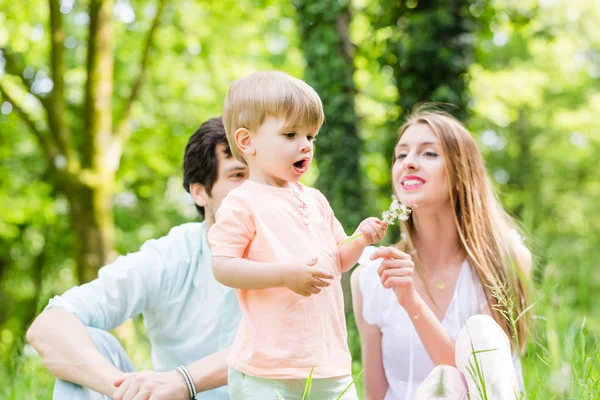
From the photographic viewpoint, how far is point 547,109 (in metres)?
13.5

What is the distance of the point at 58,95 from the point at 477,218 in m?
7.24

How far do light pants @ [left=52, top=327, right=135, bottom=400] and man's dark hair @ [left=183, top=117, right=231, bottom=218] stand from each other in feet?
2.08

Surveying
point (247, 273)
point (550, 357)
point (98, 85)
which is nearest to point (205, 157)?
point (247, 273)

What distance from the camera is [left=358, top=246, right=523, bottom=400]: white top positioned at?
253cm

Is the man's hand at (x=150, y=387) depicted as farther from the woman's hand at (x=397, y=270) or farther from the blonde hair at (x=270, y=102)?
the blonde hair at (x=270, y=102)

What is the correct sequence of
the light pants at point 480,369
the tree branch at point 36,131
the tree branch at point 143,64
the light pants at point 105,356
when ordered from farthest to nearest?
the tree branch at point 143,64
the tree branch at point 36,131
the light pants at point 105,356
the light pants at point 480,369

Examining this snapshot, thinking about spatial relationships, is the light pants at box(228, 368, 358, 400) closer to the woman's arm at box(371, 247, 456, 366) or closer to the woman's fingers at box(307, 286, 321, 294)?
the woman's fingers at box(307, 286, 321, 294)

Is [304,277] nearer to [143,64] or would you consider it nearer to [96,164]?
[96,164]

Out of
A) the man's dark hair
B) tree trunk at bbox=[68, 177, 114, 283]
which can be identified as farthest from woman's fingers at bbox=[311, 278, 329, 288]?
tree trunk at bbox=[68, 177, 114, 283]

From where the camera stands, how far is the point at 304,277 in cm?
150

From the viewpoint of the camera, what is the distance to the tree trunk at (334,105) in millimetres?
5941

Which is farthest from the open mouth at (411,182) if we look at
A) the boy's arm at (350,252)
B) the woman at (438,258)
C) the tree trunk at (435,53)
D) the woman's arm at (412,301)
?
the tree trunk at (435,53)

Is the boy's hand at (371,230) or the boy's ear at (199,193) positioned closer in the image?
the boy's hand at (371,230)

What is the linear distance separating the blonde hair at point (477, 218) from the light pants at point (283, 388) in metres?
0.96
